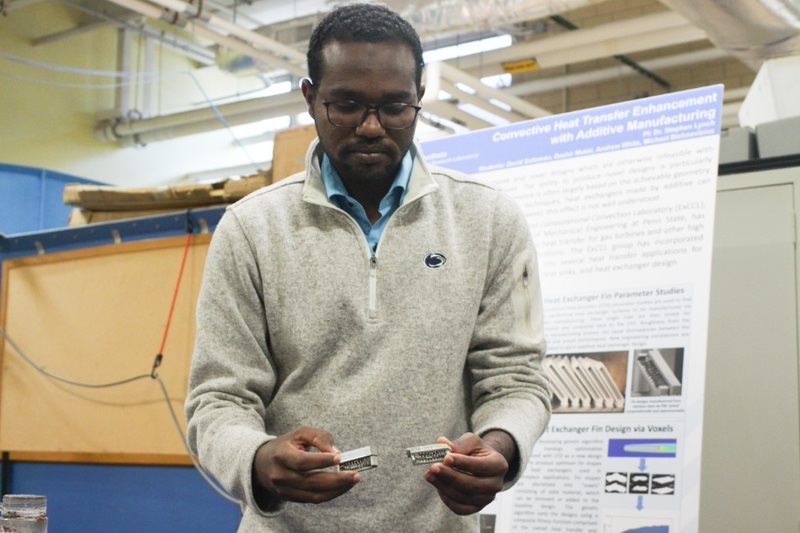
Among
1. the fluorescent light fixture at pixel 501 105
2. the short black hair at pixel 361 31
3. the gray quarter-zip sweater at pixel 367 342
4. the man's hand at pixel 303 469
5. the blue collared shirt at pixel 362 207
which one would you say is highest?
the fluorescent light fixture at pixel 501 105

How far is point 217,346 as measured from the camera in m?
1.16

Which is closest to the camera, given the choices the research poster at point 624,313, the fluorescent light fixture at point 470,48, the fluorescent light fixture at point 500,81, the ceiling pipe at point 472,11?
the research poster at point 624,313

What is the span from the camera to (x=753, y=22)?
3.57 m

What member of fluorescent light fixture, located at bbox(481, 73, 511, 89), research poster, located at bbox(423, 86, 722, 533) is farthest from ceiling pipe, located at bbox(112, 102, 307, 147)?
research poster, located at bbox(423, 86, 722, 533)

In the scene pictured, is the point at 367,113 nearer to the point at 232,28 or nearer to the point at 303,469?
the point at 303,469

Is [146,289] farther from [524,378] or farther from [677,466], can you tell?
[524,378]

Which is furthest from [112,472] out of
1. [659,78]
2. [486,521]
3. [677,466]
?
[659,78]

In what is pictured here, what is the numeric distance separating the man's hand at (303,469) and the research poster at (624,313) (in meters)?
1.15

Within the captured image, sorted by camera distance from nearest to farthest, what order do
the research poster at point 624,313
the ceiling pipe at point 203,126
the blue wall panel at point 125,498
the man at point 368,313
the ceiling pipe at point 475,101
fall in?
the man at point 368,313, the research poster at point 624,313, the blue wall panel at point 125,498, the ceiling pipe at point 475,101, the ceiling pipe at point 203,126

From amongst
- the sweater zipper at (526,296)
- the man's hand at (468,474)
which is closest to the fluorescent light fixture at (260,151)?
the sweater zipper at (526,296)

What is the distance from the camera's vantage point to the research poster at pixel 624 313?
1.98m

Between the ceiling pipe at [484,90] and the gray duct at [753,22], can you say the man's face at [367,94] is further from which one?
the ceiling pipe at [484,90]

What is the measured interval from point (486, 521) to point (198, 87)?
760 cm

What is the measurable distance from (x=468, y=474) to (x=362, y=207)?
0.42 m
